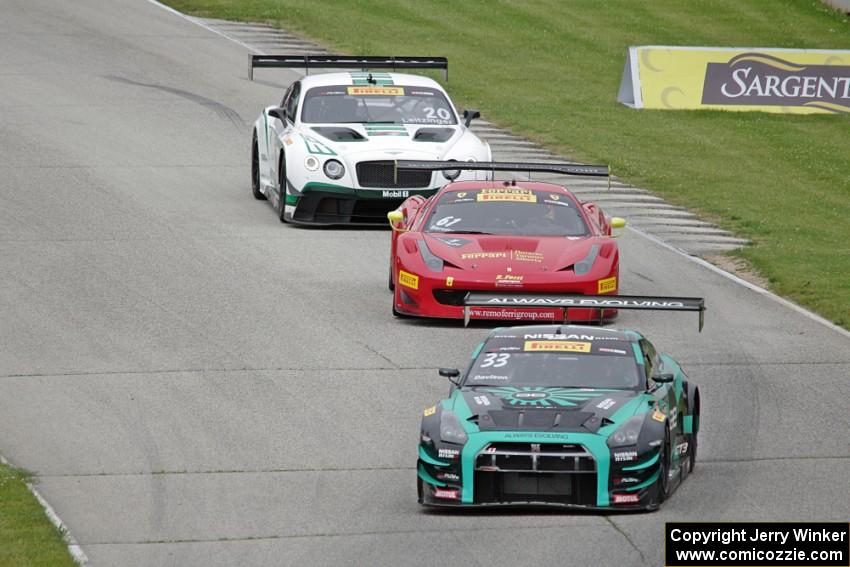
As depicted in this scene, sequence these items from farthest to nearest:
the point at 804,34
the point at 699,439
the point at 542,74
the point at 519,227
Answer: the point at 804,34 < the point at 542,74 < the point at 519,227 < the point at 699,439

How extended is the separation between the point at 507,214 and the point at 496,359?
5837 millimetres

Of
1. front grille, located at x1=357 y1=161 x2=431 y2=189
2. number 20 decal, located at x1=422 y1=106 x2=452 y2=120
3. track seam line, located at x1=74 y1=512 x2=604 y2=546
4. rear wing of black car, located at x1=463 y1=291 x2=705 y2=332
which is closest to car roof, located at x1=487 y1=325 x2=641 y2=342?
rear wing of black car, located at x1=463 y1=291 x2=705 y2=332

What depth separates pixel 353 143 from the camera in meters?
21.4

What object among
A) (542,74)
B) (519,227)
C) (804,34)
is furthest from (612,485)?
(804,34)

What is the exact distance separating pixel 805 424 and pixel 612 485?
3.25 metres

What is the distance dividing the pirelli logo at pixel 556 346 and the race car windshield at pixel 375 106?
10.3 meters

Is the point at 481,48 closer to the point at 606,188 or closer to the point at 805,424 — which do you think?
the point at 606,188

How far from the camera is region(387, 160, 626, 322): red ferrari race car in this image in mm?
16781

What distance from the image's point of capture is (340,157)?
21188 mm

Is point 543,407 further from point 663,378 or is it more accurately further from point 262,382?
point 262,382

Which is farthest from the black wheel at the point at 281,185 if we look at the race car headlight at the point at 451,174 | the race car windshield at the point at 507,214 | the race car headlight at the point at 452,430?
the race car headlight at the point at 452,430

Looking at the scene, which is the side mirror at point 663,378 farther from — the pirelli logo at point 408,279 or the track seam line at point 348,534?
the pirelli logo at point 408,279

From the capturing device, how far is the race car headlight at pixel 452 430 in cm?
1114

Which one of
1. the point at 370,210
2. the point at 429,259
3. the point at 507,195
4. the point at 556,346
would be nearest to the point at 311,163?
the point at 370,210
